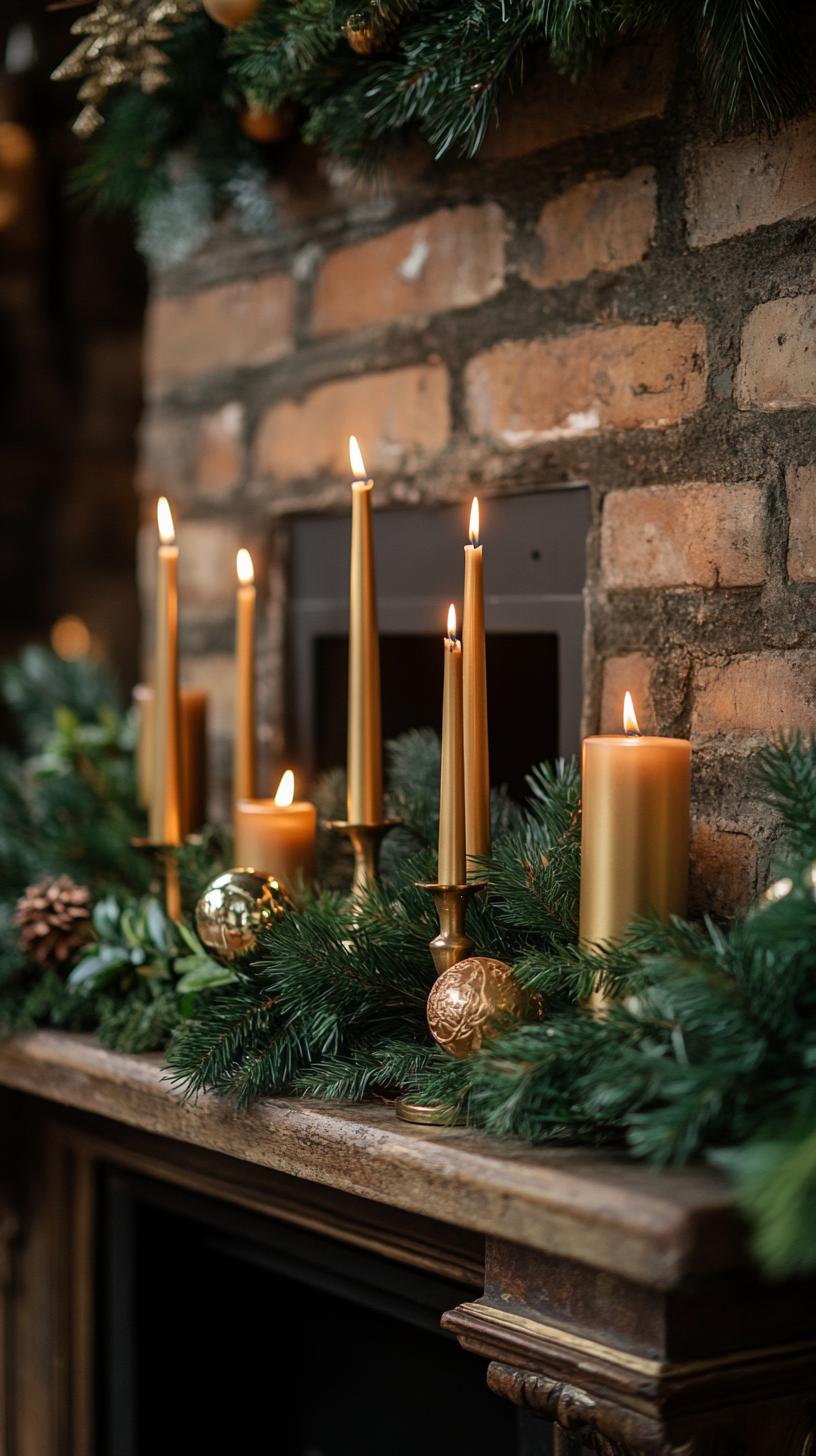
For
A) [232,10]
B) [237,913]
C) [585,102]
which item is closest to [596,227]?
[585,102]

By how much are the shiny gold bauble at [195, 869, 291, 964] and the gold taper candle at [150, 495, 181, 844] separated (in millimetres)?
176

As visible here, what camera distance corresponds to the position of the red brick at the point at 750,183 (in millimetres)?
899

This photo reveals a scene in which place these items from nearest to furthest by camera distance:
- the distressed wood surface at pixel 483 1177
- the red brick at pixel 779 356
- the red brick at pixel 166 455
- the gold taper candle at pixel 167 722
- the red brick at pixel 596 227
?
the distressed wood surface at pixel 483 1177 < the red brick at pixel 779 356 < the red brick at pixel 596 227 < the gold taper candle at pixel 167 722 < the red brick at pixel 166 455

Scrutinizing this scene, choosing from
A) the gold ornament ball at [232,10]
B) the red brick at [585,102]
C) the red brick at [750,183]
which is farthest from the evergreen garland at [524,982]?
the gold ornament ball at [232,10]

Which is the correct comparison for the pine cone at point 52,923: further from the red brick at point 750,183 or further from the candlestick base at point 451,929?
the red brick at point 750,183

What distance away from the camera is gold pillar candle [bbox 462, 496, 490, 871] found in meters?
0.86

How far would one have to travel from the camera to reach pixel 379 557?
1.26 m

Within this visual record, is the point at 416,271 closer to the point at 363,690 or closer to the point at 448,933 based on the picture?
the point at 363,690

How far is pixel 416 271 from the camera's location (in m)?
1.19

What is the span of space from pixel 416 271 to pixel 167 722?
0.44 meters

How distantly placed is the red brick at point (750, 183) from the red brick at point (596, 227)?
4 centimetres

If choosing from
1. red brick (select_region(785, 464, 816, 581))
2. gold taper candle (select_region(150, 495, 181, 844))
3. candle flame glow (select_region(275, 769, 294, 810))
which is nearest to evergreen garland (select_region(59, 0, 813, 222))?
red brick (select_region(785, 464, 816, 581))

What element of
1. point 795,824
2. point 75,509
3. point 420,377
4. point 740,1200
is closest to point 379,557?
point 420,377

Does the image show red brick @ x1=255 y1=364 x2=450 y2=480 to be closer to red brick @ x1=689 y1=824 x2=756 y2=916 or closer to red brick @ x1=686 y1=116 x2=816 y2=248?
red brick @ x1=686 y1=116 x2=816 y2=248
